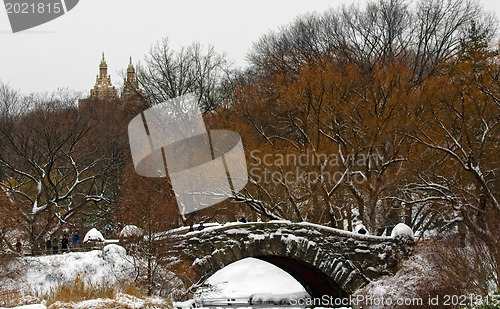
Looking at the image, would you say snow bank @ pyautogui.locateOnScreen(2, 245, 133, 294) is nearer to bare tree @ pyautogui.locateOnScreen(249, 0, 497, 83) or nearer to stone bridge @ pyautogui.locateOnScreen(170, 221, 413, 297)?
stone bridge @ pyautogui.locateOnScreen(170, 221, 413, 297)

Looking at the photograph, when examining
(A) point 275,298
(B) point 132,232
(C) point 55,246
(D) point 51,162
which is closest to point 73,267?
(B) point 132,232

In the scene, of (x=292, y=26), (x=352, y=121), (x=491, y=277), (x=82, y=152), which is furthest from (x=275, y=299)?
(x=292, y=26)

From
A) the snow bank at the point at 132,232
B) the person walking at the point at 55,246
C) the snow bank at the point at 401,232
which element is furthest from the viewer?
the snow bank at the point at 401,232

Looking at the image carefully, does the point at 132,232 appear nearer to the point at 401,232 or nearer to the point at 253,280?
the point at 401,232

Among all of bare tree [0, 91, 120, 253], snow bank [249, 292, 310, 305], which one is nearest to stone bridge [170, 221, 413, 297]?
snow bank [249, 292, 310, 305]

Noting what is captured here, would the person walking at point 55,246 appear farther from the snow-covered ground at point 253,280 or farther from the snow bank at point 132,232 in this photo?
the snow-covered ground at point 253,280

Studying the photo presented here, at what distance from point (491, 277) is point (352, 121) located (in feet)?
41.7

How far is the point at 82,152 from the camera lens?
30578mm

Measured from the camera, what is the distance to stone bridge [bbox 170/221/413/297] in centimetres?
1755

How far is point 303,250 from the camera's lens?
63.2 feet

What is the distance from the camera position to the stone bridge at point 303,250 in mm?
17547

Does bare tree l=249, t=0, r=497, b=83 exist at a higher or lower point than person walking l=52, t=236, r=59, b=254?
higher

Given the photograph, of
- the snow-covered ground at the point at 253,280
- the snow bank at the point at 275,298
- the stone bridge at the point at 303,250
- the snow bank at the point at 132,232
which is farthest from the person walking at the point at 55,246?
the snow bank at the point at 275,298

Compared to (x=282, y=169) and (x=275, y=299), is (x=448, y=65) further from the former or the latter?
(x=275, y=299)
